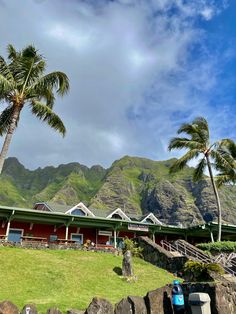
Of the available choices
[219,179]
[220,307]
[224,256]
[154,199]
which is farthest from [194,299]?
[154,199]

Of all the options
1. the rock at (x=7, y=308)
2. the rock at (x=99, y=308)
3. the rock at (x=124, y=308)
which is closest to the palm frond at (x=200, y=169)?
the rock at (x=124, y=308)

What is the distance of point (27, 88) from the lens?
18266mm

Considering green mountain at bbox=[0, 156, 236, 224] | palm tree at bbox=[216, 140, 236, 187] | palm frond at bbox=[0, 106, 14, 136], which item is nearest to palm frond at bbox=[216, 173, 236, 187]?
palm tree at bbox=[216, 140, 236, 187]

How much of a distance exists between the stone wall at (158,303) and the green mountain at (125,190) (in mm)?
93275

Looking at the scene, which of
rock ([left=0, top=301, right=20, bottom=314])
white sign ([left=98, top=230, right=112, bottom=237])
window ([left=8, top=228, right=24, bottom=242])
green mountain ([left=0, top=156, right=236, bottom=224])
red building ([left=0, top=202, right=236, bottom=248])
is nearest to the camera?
rock ([left=0, top=301, right=20, bottom=314])

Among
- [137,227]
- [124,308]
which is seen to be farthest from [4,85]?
[137,227]

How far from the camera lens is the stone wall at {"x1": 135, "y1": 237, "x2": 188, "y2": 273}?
18297 mm

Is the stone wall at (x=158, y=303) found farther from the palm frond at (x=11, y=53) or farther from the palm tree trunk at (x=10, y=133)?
the palm frond at (x=11, y=53)

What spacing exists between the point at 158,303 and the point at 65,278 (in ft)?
31.1

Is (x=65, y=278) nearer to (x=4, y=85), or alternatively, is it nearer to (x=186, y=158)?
(x=4, y=85)

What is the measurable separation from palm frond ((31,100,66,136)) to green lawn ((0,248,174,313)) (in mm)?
7585

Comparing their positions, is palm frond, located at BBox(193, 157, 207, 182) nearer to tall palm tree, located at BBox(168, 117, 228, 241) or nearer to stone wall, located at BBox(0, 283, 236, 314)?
tall palm tree, located at BBox(168, 117, 228, 241)

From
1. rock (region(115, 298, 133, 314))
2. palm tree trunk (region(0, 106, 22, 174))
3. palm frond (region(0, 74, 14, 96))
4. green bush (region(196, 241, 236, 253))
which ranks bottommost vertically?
rock (region(115, 298, 133, 314))

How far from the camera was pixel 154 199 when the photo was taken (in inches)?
4847
